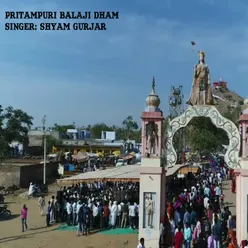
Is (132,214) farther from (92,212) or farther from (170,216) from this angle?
(170,216)

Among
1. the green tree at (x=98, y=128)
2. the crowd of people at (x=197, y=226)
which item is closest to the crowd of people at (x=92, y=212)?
the crowd of people at (x=197, y=226)

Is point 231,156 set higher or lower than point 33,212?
higher

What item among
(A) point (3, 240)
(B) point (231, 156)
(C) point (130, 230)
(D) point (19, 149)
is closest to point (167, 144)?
(B) point (231, 156)

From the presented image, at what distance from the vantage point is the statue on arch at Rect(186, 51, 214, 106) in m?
15.0

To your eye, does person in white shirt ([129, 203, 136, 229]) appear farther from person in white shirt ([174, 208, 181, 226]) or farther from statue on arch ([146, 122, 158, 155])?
statue on arch ([146, 122, 158, 155])

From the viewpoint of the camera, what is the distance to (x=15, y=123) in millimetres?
57750

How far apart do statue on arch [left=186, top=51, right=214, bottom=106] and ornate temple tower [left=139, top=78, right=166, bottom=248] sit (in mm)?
1481

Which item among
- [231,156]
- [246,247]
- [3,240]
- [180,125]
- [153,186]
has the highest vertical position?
[180,125]

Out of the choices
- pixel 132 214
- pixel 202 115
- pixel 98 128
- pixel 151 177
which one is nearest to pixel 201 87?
pixel 202 115

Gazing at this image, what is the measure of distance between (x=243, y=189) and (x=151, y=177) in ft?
10.1

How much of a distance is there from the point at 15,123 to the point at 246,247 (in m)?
50.6

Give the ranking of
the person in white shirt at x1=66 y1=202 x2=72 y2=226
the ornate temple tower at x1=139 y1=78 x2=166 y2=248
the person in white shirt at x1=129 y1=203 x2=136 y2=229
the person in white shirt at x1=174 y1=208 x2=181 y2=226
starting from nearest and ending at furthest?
the ornate temple tower at x1=139 y1=78 x2=166 y2=248, the person in white shirt at x1=174 y1=208 x2=181 y2=226, the person in white shirt at x1=129 y1=203 x2=136 y2=229, the person in white shirt at x1=66 y1=202 x2=72 y2=226

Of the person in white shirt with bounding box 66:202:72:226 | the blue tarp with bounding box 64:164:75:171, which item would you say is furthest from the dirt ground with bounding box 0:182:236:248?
the blue tarp with bounding box 64:164:75:171

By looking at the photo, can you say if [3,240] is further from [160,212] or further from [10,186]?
[10,186]
